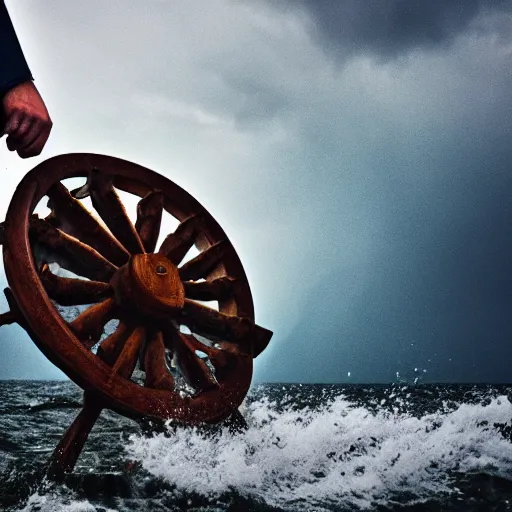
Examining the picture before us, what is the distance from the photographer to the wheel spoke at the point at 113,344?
11.1ft

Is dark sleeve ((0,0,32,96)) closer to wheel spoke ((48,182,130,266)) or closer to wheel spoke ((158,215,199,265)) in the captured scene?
wheel spoke ((48,182,130,266))

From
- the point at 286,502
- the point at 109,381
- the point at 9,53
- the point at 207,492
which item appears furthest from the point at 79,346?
the point at 9,53

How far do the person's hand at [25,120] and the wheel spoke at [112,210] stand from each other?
214 centimetres

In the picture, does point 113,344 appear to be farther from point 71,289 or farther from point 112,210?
point 112,210

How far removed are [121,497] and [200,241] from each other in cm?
242

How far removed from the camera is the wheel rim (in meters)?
3.08

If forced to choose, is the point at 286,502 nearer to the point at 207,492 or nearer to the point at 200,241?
the point at 207,492

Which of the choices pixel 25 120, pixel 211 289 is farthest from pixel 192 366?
pixel 25 120

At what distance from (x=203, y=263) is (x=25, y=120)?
2707 millimetres

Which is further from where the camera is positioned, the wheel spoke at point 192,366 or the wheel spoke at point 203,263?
the wheel spoke at point 203,263

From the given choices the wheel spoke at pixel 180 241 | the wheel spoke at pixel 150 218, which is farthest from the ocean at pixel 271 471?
the wheel spoke at pixel 150 218

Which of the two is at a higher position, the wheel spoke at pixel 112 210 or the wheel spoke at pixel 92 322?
the wheel spoke at pixel 112 210

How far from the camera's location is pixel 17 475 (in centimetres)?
316

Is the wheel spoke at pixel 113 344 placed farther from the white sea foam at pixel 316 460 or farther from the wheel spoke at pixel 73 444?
the white sea foam at pixel 316 460
